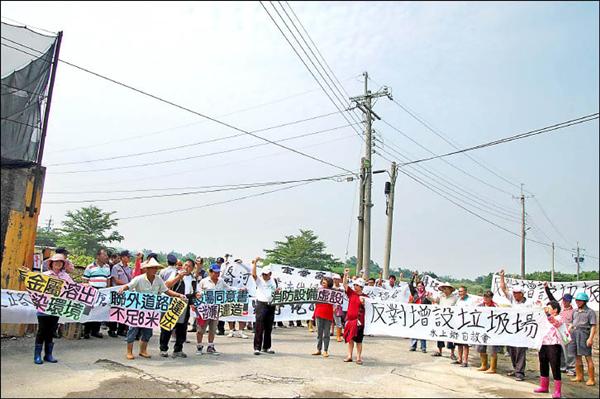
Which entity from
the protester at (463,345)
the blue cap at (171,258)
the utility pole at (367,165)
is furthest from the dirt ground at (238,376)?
the utility pole at (367,165)

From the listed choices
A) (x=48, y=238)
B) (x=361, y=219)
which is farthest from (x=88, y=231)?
(x=361, y=219)

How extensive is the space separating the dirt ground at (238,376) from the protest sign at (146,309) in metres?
0.65

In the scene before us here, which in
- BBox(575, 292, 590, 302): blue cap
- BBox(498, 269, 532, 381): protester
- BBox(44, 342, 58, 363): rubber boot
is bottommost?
BBox(44, 342, 58, 363): rubber boot

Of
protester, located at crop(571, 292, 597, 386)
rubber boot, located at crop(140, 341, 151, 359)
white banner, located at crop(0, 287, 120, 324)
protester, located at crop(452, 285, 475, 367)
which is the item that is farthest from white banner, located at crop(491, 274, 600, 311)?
white banner, located at crop(0, 287, 120, 324)

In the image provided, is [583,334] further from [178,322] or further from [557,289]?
[178,322]

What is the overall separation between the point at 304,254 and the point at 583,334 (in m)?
43.4

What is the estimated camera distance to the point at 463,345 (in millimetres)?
10508

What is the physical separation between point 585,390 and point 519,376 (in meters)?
1.14

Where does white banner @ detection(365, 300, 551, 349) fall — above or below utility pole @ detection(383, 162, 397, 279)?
below

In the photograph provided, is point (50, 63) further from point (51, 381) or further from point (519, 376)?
point (519, 376)

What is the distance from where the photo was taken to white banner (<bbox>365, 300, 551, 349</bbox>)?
9.52 meters

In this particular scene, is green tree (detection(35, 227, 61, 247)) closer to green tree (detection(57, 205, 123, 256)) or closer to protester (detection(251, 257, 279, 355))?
green tree (detection(57, 205, 123, 256))

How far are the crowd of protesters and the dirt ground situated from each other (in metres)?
0.32

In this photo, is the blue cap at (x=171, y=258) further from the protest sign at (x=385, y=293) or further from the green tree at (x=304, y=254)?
the green tree at (x=304, y=254)
